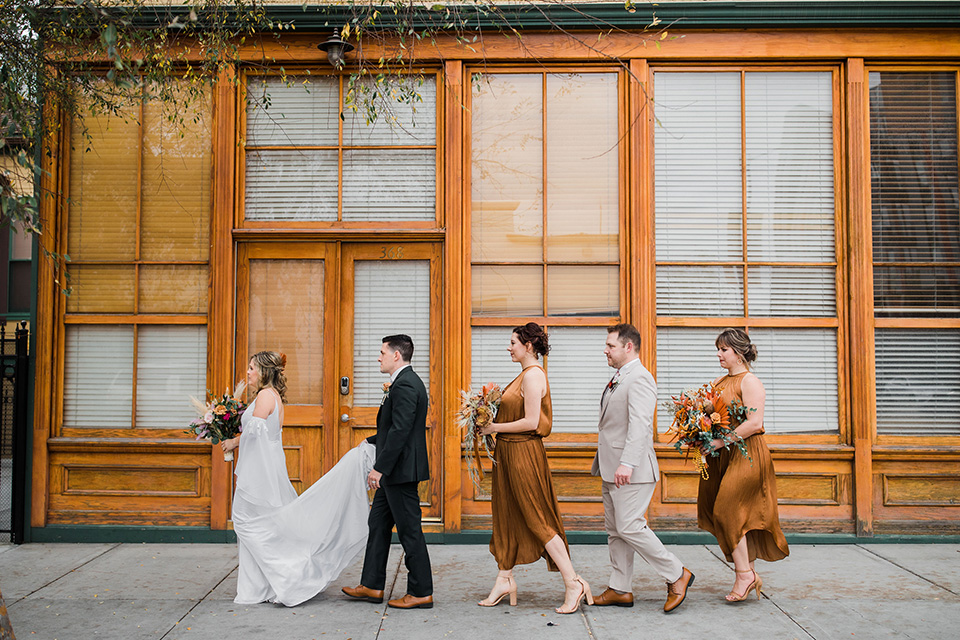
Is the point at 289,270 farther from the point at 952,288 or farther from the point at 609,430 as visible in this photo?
the point at 952,288

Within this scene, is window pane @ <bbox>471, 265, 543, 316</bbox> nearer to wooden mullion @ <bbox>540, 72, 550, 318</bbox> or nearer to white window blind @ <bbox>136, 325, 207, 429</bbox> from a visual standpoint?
wooden mullion @ <bbox>540, 72, 550, 318</bbox>

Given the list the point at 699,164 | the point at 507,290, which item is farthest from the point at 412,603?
the point at 699,164

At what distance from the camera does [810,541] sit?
713 cm

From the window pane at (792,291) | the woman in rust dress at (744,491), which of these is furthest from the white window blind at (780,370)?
the woman in rust dress at (744,491)

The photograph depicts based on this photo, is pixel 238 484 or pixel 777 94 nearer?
pixel 238 484

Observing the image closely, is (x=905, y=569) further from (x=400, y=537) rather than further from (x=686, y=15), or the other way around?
(x=686, y=15)

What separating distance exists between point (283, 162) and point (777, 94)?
208 inches

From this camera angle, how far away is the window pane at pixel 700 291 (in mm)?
7516

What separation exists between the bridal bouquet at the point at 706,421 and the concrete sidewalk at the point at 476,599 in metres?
1.13

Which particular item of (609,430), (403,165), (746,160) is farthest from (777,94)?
(609,430)

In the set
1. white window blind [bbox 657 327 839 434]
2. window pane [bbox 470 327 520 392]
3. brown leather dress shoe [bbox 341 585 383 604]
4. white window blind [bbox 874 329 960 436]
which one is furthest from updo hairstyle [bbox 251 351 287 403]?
white window blind [bbox 874 329 960 436]

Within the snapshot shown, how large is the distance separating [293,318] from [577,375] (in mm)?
3031

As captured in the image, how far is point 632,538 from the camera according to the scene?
5195 millimetres

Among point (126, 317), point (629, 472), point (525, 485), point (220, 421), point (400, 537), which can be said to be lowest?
point (400, 537)
